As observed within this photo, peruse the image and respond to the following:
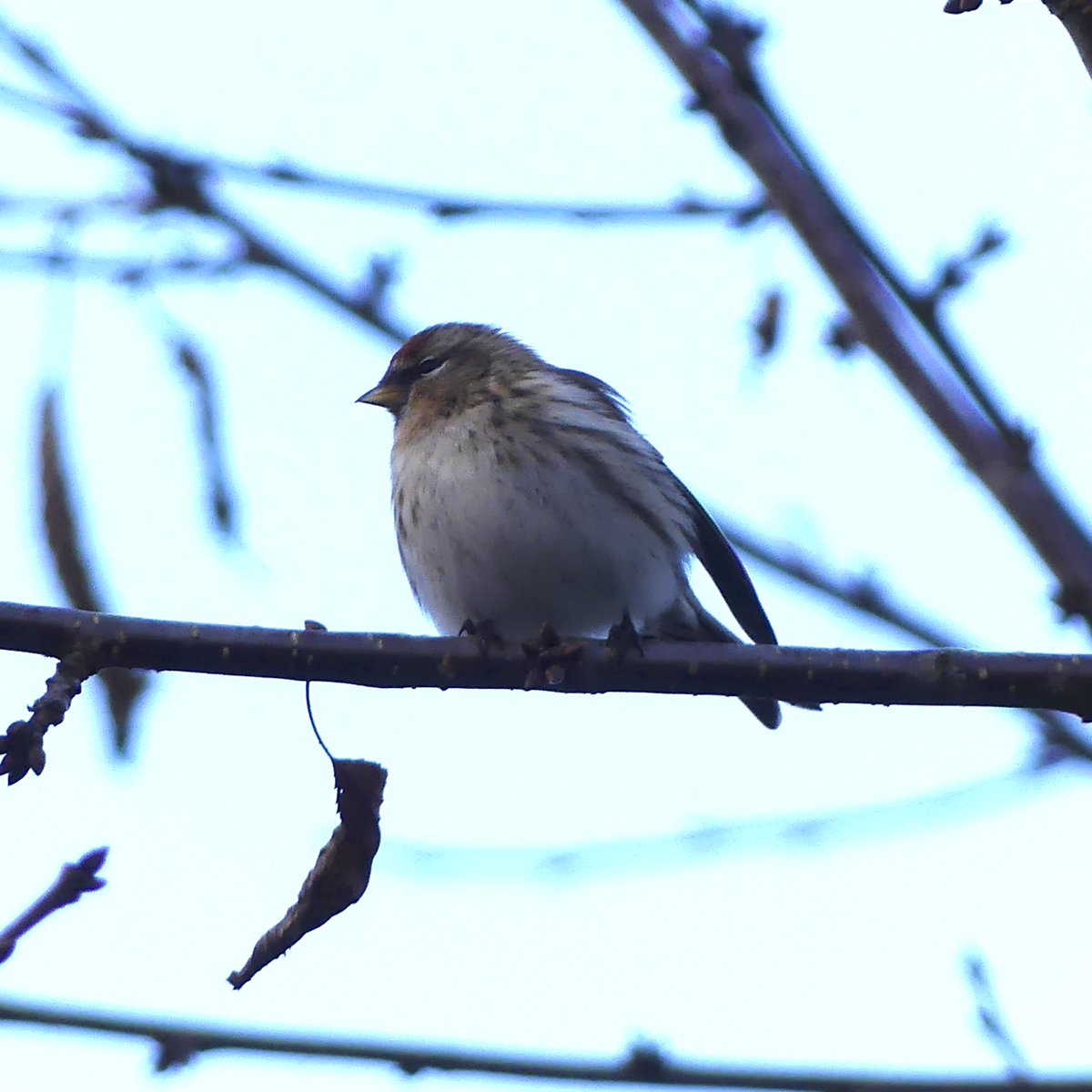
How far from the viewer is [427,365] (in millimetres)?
5250

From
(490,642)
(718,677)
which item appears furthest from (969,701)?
(490,642)

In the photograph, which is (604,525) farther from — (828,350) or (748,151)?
(748,151)

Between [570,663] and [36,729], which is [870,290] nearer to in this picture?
[570,663]

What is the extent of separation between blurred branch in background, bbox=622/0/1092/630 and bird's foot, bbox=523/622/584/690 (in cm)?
77

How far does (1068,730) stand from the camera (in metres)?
2.96

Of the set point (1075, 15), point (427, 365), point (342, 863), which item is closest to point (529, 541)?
point (427, 365)

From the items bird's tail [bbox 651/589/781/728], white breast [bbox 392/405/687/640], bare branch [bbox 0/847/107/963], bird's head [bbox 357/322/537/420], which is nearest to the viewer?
bare branch [bbox 0/847/107/963]

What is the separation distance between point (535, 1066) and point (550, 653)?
1.10 metres

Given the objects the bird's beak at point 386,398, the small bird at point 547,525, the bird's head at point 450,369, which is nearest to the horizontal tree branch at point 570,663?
the small bird at point 547,525

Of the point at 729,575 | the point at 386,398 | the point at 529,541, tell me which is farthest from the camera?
the point at 386,398

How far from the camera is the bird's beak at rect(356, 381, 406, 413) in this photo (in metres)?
5.18

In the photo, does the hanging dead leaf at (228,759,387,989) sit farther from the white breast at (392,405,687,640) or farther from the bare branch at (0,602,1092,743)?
the white breast at (392,405,687,640)

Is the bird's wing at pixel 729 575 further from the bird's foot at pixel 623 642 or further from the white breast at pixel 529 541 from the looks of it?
the bird's foot at pixel 623 642

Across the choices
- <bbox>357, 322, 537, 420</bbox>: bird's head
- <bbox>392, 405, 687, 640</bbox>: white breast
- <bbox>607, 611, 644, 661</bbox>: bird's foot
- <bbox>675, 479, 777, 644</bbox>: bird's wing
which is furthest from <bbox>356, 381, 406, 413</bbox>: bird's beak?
<bbox>607, 611, 644, 661</bbox>: bird's foot
